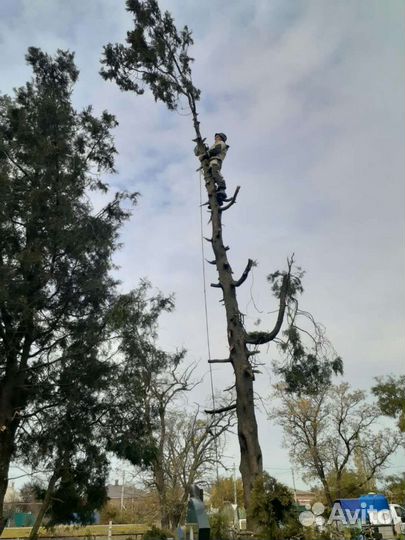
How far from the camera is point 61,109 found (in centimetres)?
1294

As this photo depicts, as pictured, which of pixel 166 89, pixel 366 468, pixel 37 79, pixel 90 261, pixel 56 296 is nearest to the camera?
pixel 166 89

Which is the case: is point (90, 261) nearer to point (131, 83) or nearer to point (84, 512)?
point (131, 83)

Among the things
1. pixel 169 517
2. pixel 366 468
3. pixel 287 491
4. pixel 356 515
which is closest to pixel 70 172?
pixel 287 491

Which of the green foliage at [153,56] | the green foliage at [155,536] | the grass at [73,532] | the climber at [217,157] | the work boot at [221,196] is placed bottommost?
the green foliage at [155,536]

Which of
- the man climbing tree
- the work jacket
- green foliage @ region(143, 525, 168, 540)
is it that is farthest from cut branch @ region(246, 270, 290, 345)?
green foliage @ region(143, 525, 168, 540)

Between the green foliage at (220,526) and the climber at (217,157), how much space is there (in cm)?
655

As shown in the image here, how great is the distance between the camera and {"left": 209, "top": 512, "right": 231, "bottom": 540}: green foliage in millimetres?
8980

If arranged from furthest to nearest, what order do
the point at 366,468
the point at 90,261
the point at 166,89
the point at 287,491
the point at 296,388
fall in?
1. the point at 366,468
2. the point at 90,261
3. the point at 166,89
4. the point at 296,388
5. the point at 287,491

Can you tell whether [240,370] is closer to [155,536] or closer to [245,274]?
[245,274]

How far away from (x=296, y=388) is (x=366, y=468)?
31129 millimetres

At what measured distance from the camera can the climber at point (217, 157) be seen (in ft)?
30.9

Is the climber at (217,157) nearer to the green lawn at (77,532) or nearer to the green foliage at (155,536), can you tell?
the green foliage at (155,536)

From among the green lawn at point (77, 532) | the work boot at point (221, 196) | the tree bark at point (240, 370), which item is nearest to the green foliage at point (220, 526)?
the tree bark at point (240, 370)

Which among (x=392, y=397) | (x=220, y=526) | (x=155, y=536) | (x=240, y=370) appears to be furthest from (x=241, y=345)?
(x=392, y=397)
